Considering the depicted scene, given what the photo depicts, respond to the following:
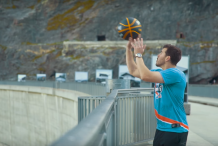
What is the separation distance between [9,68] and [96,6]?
23.6 metres

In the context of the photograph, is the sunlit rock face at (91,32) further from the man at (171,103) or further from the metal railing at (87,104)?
the man at (171,103)

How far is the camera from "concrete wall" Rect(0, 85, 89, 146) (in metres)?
18.5

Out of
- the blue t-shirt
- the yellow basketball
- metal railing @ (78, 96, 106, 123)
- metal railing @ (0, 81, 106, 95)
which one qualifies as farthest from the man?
metal railing @ (0, 81, 106, 95)

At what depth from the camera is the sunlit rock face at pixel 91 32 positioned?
157ft

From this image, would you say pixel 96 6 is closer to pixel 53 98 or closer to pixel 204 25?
pixel 204 25

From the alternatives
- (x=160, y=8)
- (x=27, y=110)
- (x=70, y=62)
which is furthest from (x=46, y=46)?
(x=27, y=110)

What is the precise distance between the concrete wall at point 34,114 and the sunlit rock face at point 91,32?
18873 mm

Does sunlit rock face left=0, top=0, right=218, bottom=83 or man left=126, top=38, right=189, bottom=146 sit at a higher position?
sunlit rock face left=0, top=0, right=218, bottom=83

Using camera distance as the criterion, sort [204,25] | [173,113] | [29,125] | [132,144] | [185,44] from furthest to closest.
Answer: [204,25]
[185,44]
[29,125]
[132,144]
[173,113]

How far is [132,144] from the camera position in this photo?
6211mm

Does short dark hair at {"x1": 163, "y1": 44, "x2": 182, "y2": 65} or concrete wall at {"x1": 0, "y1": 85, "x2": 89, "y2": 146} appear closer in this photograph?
short dark hair at {"x1": 163, "y1": 44, "x2": 182, "y2": 65}

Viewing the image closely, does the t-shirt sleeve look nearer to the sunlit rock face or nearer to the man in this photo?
the man

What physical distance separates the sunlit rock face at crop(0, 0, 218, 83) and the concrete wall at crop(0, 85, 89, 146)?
18.9 metres

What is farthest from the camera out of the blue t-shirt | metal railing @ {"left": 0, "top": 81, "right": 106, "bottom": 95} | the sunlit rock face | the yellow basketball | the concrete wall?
the sunlit rock face
